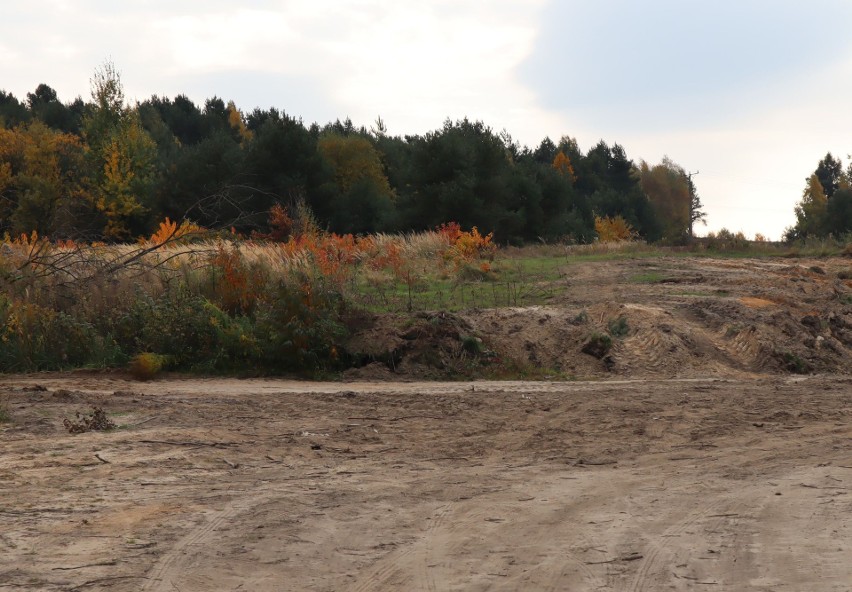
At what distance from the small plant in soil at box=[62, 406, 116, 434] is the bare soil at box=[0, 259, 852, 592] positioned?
0.10 m

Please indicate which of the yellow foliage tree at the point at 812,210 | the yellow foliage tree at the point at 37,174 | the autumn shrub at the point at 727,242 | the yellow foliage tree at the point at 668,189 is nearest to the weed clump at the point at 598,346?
the autumn shrub at the point at 727,242

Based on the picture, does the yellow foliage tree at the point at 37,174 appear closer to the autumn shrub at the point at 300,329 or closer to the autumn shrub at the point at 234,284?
the autumn shrub at the point at 234,284

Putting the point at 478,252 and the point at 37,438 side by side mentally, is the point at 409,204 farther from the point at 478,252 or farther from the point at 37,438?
the point at 37,438

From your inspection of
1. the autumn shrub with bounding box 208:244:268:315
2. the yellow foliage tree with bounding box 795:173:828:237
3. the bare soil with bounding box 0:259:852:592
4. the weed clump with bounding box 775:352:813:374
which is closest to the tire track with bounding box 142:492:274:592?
the bare soil with bounding box 0:259:852:592

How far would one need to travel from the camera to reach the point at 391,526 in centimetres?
679

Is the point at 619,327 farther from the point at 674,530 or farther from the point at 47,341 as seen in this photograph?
the point at 674,530

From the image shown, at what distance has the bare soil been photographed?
584 cm

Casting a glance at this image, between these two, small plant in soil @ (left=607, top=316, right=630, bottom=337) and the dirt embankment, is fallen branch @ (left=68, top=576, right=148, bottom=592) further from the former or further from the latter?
small plant in soil @ (left=607, top=316, right=630, bottom=337)

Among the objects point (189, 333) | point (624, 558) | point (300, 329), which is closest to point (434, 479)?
point (624, 558)

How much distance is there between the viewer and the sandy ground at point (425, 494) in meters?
5.79

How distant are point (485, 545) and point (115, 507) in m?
2.70

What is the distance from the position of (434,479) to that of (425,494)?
0.58 metres

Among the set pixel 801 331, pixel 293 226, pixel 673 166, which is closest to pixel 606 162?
pixel 673 166

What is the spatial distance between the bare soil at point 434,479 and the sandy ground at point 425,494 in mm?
24
